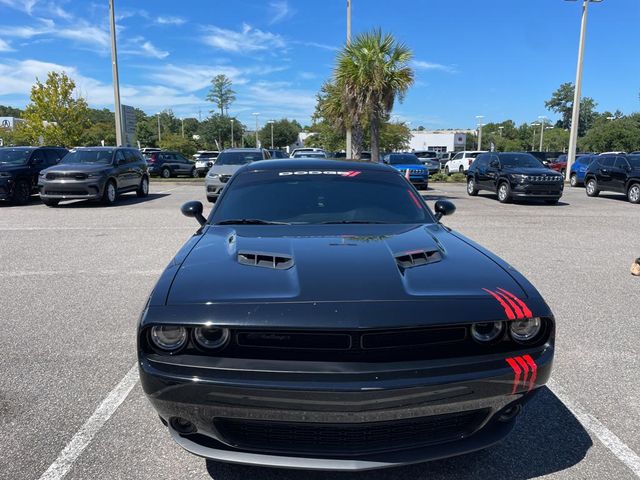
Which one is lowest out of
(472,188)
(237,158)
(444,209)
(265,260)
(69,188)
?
(472,188)

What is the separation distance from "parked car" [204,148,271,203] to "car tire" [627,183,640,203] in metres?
12.4

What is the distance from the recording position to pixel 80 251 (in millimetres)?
8281

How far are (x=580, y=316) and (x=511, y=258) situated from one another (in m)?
2.77

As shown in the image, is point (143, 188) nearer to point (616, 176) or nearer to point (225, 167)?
point (225, 167)

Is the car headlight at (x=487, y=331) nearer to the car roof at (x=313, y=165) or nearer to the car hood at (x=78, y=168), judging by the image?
the car roof at (x=313, y=165)

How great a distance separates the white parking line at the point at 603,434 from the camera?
2.67 metres

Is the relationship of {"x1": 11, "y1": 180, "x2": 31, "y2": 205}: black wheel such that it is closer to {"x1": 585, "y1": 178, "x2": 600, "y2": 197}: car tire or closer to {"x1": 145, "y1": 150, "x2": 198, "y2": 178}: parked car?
{"x1": 145, "y1": 150, "x2": 198, "y2": 178}: parked car

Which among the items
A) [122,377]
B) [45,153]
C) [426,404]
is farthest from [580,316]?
[45,153]

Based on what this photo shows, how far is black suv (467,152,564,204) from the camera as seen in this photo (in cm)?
1551

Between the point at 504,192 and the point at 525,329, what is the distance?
1489 cm

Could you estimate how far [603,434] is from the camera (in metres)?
2.92

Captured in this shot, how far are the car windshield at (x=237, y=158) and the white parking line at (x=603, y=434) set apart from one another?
1408 centimetres

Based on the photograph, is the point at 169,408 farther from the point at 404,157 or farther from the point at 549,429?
the point at 404,157

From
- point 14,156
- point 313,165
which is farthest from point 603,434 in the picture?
point 14,156
